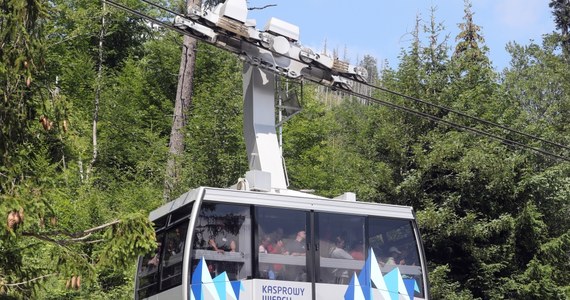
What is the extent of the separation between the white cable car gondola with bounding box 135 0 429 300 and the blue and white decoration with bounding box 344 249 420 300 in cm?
1

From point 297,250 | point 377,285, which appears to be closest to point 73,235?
point 297,250

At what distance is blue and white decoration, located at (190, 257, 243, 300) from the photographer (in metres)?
10.9

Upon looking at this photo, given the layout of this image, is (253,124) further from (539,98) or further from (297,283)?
(539,98)

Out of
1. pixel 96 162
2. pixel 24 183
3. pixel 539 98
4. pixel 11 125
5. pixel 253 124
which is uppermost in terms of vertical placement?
pixel 539 98

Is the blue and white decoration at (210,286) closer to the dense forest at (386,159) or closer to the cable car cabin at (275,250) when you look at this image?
the cable car cabin at (275,250)

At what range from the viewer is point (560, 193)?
80.7 ft

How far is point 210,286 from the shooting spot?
11000 mm

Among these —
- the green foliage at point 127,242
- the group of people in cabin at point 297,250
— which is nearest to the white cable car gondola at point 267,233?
the group of people in cabin at point 297,250

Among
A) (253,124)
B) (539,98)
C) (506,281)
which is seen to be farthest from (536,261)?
(539,98)

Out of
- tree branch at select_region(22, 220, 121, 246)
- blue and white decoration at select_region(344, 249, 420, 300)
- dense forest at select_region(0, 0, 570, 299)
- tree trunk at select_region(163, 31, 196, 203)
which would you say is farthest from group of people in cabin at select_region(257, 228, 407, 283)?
tree trunk at select_region(163, 31, 196, 203)

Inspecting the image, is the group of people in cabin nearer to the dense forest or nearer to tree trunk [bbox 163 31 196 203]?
the dense forest

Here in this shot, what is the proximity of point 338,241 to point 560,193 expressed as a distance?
1424 centimetres

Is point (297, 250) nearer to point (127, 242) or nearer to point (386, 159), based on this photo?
point (127, 242)

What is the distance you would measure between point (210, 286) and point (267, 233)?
43.6 inches
